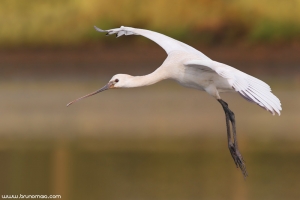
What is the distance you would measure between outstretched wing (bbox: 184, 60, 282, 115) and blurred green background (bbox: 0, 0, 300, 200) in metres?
2.69

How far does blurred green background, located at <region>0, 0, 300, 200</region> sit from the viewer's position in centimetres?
1175

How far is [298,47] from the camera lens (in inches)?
800

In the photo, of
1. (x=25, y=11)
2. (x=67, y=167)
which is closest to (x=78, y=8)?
(x=25, y=11)

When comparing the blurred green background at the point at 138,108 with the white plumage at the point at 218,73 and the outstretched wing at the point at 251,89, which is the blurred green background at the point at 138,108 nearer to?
the white plumage at the point at 218,73

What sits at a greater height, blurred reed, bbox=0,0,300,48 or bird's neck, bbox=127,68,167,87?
blurred reed, bbox=0,0,300,48

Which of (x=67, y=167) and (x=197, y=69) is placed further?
(x=67, y=167)

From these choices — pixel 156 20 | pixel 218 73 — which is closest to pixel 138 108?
pixel 156 20

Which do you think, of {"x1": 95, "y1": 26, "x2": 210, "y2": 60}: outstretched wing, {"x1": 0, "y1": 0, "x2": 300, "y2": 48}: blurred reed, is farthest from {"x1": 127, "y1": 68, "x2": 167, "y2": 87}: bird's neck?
{"x1": 0, "y1": 0, "x2": 300, "y2": 48}: blurred reed

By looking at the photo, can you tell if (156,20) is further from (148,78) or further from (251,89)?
(251,89)

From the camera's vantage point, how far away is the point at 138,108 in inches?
665

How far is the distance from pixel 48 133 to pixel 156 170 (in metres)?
3.09

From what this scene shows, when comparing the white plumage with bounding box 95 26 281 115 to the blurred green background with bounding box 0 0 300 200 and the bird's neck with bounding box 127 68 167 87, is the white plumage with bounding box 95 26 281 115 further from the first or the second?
the blurred green background with bounding box 0 0 300 200

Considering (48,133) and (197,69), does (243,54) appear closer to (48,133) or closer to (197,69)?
(48,133)

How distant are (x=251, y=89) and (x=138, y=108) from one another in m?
8.72
